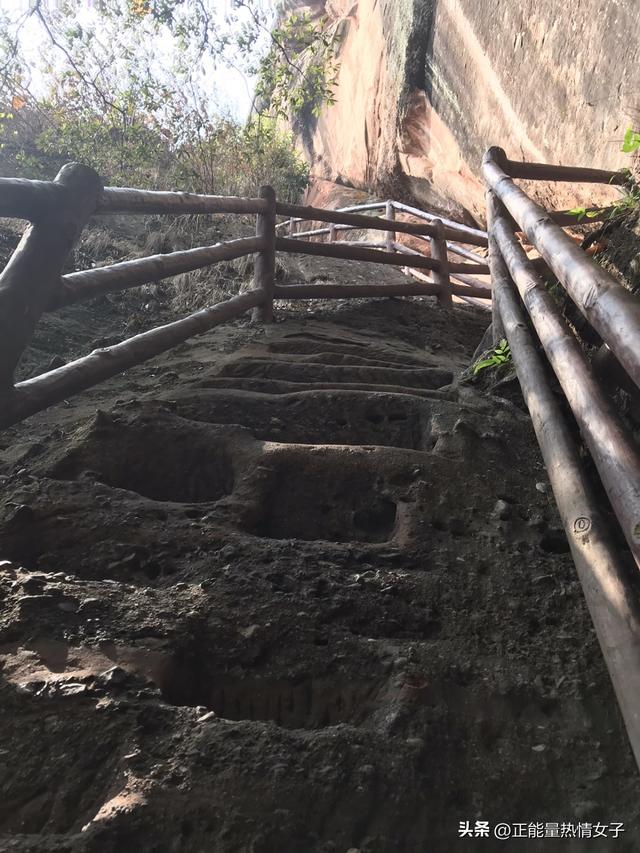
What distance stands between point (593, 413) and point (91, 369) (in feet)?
5.86

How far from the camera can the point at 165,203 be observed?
10.0 ft

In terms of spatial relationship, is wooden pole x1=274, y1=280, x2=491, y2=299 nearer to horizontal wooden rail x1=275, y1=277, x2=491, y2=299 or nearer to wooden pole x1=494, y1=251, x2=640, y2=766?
horizontal wooden rail x1=275, y1=277, x2=491, y2=299

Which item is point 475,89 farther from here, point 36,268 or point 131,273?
point 36,268

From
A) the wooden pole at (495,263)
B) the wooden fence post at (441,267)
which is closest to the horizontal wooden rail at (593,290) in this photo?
the wooden pole at (495,263)

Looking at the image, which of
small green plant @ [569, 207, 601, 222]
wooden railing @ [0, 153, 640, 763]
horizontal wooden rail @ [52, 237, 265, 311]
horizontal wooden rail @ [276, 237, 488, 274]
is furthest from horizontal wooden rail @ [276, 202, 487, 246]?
small green plant @ [569, 207, 601, 222]

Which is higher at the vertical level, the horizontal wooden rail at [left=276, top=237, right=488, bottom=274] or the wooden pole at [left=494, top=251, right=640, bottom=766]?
the horizontal wooden rail at [left=276, top=237, right=488, bottom=274]

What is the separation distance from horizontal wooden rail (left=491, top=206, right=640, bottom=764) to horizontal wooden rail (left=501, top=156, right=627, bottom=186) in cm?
177

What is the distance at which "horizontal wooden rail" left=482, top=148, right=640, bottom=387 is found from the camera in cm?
149

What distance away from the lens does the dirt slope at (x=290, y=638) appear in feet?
3.95

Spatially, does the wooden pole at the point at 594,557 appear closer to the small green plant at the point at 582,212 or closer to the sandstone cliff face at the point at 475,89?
the small green plant at the point at 582,212

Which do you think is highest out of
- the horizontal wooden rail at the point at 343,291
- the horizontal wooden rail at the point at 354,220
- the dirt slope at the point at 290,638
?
the horizontal wooden rail at the point at 354,220

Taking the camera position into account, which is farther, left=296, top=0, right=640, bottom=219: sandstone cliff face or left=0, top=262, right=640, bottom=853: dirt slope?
left=296, top=0, right=640, bottom=219: sandstone cliff face

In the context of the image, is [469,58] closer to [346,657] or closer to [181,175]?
[181,175]

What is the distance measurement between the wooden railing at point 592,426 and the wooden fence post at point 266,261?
6.38ft
